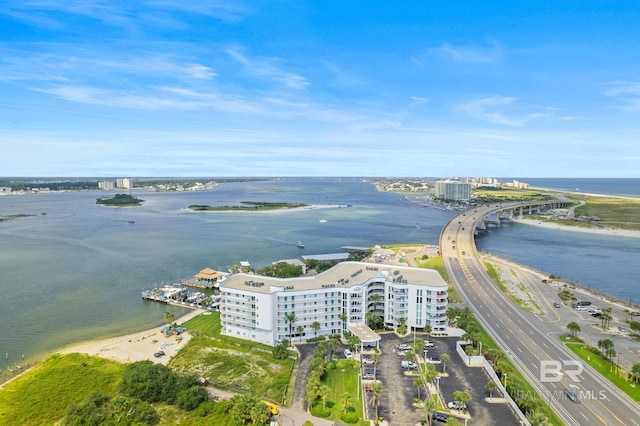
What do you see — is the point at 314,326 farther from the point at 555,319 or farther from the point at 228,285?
the point at 555,319

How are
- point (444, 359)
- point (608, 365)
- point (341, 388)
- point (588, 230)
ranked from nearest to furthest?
point (341, 388) → point (444, 359) → point (608, 365) → point (588, 230)

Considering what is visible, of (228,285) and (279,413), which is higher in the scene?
(228,285)

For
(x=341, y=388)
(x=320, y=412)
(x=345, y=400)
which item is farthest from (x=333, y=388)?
(x=320, y=412)

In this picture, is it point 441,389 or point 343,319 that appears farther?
point 343,319

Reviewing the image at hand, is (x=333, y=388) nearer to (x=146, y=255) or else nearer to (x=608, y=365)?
(x=608, y=365)

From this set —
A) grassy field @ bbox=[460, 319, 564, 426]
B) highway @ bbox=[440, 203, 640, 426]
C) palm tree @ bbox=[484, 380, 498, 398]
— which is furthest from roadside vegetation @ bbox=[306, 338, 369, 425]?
highway @ bbox=[440, 203, 640, 426]

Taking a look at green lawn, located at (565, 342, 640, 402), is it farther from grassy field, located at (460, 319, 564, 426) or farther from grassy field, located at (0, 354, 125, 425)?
grassy field, located at (0, 354, 125, 425)

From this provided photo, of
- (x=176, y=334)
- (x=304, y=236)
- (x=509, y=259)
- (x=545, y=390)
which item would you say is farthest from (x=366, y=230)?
(x=545, y=390)
